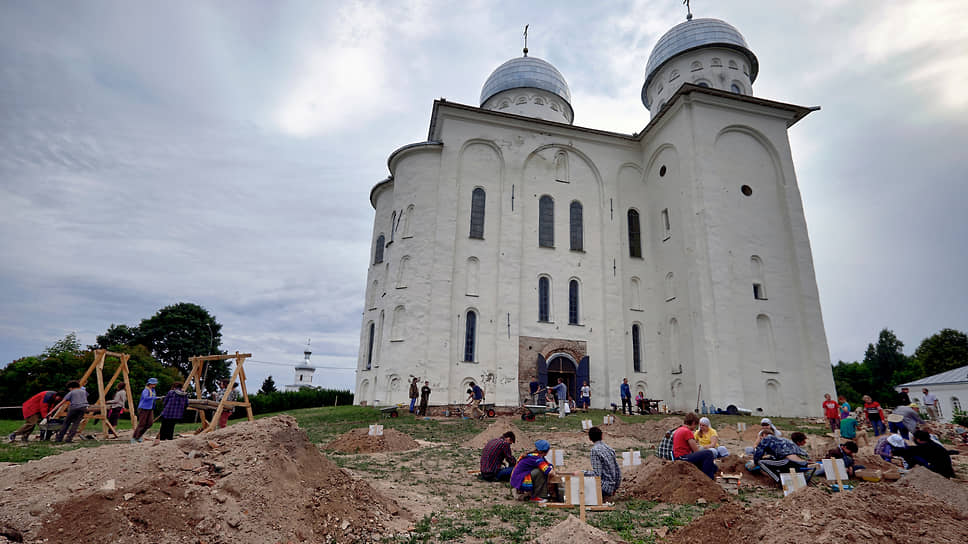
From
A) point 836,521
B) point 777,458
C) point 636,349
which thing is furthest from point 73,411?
point 636,349

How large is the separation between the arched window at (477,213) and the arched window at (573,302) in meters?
5.32

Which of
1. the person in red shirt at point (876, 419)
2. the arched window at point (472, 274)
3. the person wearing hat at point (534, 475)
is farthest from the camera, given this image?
the arched window at point (472, 274)

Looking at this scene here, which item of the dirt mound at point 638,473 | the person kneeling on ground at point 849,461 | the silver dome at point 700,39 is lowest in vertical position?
the dirt mound at point 638,473

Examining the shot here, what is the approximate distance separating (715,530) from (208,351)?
43.5 meters

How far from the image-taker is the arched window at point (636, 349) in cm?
2423

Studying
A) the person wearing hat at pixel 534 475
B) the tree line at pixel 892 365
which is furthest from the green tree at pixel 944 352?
the person wearing hat at pixel 534 475

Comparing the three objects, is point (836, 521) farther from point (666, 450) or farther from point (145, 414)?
point (145, 414)

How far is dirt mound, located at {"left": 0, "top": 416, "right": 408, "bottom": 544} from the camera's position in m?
4.42

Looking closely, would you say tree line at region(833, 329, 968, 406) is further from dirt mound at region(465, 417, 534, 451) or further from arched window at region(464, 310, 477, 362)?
dirt mound at region(465, 417, 534, 451)

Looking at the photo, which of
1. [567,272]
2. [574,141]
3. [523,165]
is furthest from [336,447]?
[574,141]

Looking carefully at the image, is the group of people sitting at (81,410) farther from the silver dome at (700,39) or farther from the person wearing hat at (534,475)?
the silver dome at (700,39)

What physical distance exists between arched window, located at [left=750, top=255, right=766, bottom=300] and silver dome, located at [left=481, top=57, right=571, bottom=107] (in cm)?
1784

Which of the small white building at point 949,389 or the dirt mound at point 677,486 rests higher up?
the small white building at point 949,389

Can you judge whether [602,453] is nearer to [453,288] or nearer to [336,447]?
[336,447]
